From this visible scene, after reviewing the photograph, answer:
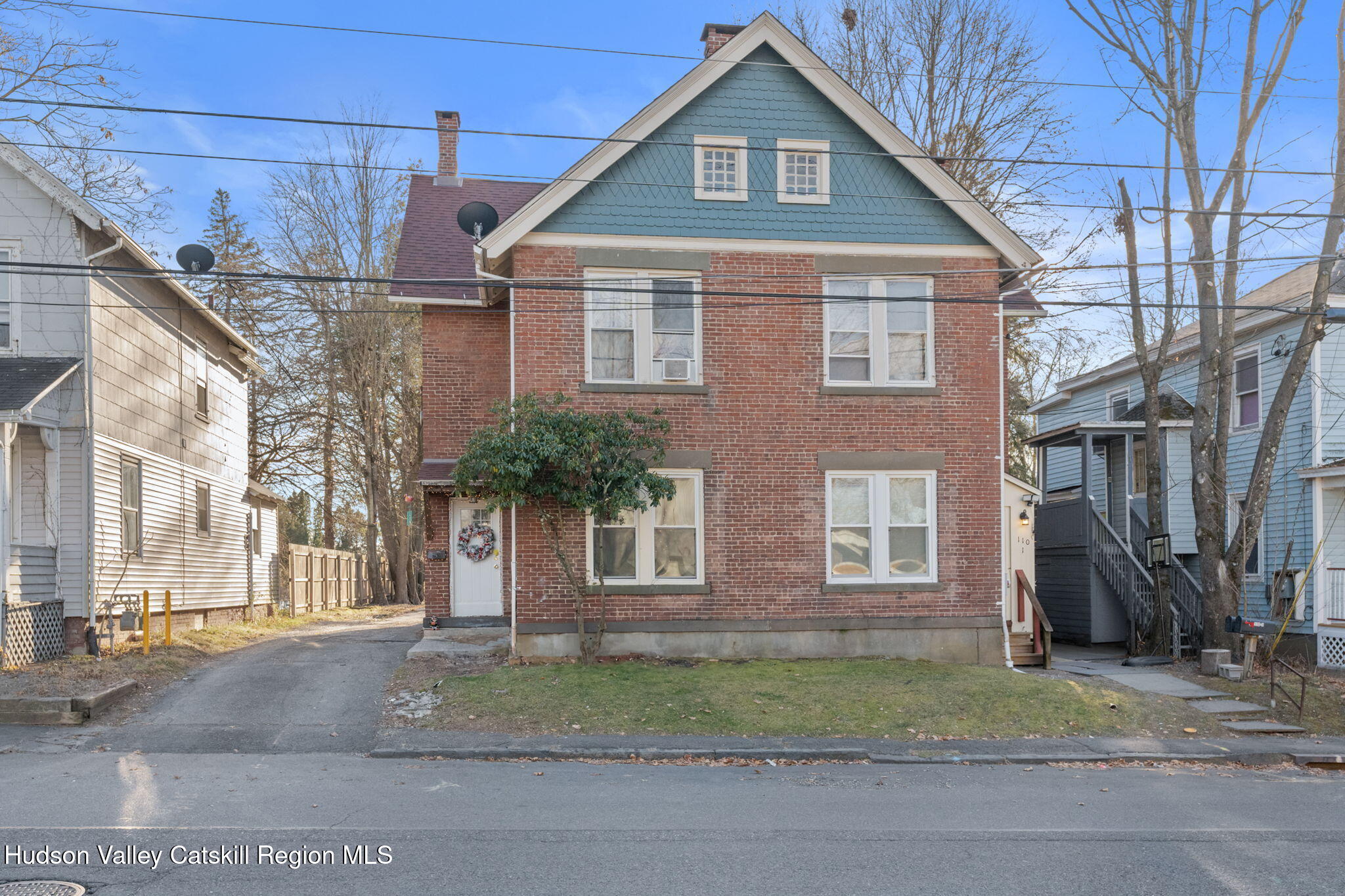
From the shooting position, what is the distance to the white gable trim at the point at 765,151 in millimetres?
→ 15359

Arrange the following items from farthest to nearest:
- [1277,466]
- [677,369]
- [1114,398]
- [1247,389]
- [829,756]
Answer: [1114,398] → [1247,389] → [1277,466] → [677,369] → [829,756]

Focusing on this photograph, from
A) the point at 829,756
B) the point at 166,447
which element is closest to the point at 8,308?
the point at 166,447

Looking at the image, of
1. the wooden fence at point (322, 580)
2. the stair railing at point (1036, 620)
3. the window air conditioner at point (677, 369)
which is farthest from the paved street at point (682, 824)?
Answer: the wooden fence at point (322, 580)

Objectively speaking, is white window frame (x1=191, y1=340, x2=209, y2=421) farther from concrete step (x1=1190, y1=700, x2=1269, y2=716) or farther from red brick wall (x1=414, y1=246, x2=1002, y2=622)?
concrete step (x1=1190, y1=700, x2=1269, y2=716)

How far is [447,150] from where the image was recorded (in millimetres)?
22844

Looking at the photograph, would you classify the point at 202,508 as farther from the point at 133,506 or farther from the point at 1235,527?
the point at 1235,527

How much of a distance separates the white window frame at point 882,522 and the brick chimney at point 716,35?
7.21m

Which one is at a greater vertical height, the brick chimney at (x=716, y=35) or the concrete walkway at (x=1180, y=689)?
the brick chimney at (x=716, y=35)

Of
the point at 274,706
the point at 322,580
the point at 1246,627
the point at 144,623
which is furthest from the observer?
the point at 322,580

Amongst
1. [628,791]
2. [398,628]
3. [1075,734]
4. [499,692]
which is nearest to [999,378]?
[1075,734]

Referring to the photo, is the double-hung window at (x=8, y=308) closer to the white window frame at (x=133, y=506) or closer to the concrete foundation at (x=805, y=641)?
the white window frame at (x=133, y=506)

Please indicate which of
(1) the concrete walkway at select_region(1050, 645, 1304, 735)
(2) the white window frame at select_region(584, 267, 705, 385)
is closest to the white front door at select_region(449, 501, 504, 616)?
(2) the white window frame at select_region(584, 267, 705, 385)

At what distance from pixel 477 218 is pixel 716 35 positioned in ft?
16.2

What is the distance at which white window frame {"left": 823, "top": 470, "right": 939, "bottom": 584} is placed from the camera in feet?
52.6
